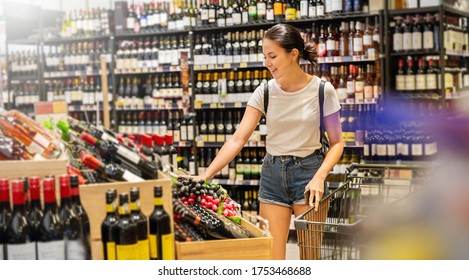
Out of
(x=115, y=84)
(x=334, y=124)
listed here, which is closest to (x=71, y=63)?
(x=115, y=84)

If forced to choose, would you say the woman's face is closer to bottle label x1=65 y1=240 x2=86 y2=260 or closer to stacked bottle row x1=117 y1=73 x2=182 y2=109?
bottle label x1=65 y1=240 x2=86 y2=260

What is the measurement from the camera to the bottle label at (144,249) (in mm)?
1791

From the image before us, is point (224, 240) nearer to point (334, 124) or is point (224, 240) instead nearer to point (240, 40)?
point (334, 124)

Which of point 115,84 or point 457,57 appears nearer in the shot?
point 457,57

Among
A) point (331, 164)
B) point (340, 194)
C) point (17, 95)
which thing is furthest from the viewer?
point (17, 95)

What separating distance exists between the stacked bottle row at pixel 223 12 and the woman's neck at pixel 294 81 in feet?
9.07

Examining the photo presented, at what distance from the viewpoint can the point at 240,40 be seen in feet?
19.4

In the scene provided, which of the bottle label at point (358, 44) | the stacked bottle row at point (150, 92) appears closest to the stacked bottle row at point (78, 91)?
the stacked bottle row at point (150, 92)

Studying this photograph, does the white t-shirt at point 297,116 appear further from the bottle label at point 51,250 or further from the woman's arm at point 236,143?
the bottle label at point 51,250

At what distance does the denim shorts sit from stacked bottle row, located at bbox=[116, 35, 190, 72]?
131 inches

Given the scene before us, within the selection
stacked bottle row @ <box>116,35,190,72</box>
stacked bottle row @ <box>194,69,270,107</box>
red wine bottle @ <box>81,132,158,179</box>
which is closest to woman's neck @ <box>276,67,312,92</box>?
red wine bottle @ <box>81,132,158,179</box>

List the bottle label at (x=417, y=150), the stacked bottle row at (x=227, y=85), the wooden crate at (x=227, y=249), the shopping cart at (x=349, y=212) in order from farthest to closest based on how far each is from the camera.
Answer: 1. the stacked bottle row at (x=227, y=85)
2. the bottle label at (x=417, y=150)
3. the shopping cart at (x=349, y=212)
4. the wooden crate at (x=227, y=249)
